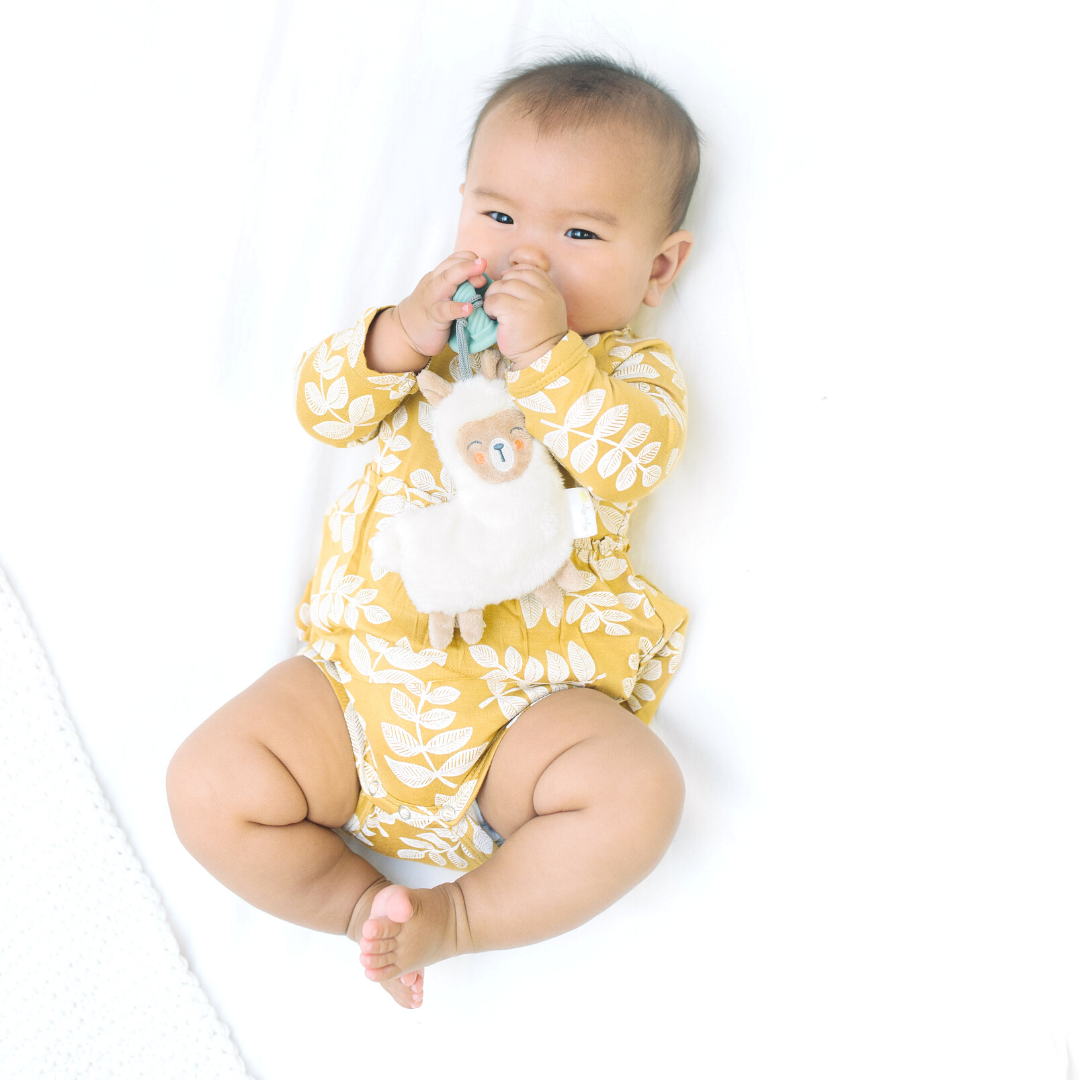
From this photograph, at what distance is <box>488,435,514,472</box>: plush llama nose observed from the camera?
900mm

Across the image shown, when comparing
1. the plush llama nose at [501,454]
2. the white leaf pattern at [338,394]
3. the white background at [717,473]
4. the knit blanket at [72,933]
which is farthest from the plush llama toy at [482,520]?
the knit blanket at [72,933]

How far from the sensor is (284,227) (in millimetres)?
1190

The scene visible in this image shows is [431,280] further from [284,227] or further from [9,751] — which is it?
[9,751]

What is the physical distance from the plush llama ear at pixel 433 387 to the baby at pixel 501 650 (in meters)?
0.04

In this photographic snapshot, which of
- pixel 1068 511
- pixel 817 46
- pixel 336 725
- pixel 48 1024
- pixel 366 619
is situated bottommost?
pixel 48 1024

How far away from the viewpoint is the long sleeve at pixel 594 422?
0.91 meters

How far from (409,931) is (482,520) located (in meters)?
0.42

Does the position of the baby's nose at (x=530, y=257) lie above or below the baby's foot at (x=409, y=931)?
above

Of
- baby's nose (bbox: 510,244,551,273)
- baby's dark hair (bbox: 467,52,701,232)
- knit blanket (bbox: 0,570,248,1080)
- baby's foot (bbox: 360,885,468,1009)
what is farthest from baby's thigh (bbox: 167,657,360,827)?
baby's dark hair (bbox: 467,52,701,232)

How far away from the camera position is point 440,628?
0.95m

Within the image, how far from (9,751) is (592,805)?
0.77 m

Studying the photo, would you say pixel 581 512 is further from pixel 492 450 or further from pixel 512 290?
pixel 512 290

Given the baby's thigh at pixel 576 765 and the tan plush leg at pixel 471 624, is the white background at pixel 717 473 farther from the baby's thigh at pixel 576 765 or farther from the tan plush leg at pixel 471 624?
the tan plush leg at pixel 471 624

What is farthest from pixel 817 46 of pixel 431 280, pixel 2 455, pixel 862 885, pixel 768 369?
pixel 2 455
